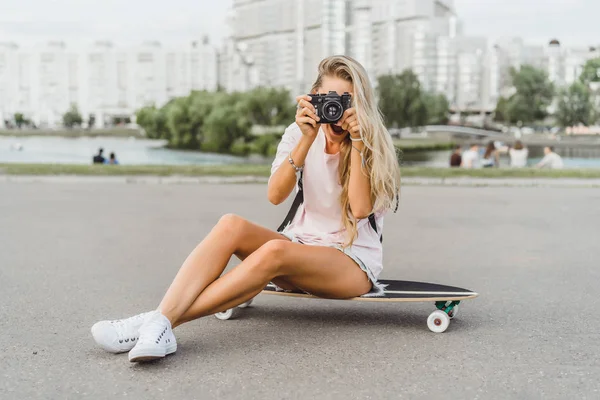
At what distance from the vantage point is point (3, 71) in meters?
146

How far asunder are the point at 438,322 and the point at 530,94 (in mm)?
84320

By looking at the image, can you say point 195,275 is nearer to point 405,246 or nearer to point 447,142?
point 405,246

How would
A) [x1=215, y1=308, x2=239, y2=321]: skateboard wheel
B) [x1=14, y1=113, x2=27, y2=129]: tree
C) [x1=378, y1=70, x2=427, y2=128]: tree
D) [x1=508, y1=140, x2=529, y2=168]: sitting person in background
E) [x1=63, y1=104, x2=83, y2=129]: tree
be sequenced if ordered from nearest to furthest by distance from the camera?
[x1=215, y1=308, x2=239, y2=321]: skateboard wheel
[x1=508, y1=140, x2=529, y2=168]: sitting person in background
[x1=378, y1=70, x2=427, y2=128]: tree
[x1=63, y1=104, x2=83, y2=129]: tree
[x1=14, y1=113, x2=27, y2=129]: tree

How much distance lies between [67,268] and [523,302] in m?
3.61

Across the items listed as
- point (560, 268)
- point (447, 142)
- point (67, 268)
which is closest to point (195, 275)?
point (67, 268)

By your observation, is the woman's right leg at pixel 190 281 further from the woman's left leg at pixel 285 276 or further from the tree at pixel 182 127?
the tree at pixel 182 127

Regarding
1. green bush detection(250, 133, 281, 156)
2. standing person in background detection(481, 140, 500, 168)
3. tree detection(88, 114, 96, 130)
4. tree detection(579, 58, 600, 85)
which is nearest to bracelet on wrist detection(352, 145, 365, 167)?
standing person in background detection(481, 140, 500, 168)

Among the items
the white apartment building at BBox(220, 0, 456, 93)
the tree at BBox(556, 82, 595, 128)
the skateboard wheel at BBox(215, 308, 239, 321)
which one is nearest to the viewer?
the skateboard wheel at BBox(215, 308, 239, 321)

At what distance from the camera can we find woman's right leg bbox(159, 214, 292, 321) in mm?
3459

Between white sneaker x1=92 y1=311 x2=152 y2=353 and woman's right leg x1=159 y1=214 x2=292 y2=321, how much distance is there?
0.14 metres

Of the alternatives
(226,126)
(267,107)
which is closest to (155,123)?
(226,126)

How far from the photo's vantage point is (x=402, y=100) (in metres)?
73.6

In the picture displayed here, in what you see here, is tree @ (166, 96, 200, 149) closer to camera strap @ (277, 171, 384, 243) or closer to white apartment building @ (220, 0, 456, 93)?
camera strap @ (277, 171, 384, 243)

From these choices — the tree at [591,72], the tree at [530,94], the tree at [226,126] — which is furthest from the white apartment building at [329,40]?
the tree at [226,126]
